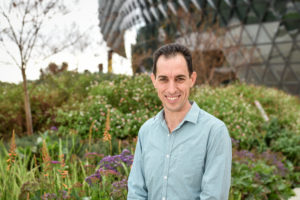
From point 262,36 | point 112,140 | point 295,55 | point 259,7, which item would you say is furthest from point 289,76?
point 112,140

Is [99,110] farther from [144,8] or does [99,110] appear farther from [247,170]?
[144,8]

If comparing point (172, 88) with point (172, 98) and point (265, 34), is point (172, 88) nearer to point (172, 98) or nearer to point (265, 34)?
point (172, 98)

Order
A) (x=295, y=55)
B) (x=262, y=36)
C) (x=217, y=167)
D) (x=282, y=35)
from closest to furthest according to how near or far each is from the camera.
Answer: (x=217, y=167) < (x=295, y=55) < (x=282, y=35) < (x=262, y=36)

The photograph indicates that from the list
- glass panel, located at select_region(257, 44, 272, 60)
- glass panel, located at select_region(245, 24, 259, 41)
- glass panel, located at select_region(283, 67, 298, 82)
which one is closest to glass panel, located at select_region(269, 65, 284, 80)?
glass panel, located at select_region(283, 67, 298, 82)

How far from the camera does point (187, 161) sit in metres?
1.74

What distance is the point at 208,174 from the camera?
1646 mm

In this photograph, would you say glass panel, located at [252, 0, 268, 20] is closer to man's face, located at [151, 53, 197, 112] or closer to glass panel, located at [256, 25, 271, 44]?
glass panel, located at [256, 25, 271, 44]

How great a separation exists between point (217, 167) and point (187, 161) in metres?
0.20

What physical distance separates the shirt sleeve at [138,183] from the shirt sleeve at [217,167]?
A: 0.47 meters

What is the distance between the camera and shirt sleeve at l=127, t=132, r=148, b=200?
76.2 inches

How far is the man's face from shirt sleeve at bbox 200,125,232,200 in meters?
0.29

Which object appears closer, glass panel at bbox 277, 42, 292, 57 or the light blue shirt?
the light blue shirt

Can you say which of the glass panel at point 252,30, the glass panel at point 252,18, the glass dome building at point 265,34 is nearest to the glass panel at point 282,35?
the glass dome building at point 265,34

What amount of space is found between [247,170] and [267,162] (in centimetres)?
105
